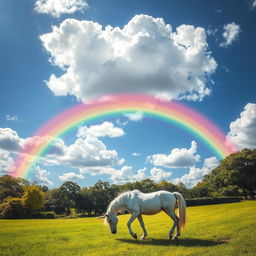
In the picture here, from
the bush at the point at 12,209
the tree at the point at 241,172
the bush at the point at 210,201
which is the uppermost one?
the tree at the point at 241,172

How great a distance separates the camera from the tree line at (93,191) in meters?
62.1

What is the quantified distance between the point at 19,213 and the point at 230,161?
199 ft

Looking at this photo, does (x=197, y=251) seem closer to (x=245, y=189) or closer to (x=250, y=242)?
(x=250, y=242)

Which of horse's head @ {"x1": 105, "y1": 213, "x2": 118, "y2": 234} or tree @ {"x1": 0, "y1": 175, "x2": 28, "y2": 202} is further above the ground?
tree @ {"x1": 0, "y1": 175, "x2": 28, "y2": 202}

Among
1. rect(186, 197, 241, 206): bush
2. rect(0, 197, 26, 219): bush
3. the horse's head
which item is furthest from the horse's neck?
rect(186, 197, 241, 206): bush

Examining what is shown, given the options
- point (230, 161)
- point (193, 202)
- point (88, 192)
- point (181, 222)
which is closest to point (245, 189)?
point (230, 161)

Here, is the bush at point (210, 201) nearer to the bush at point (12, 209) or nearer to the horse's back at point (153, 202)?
the bush at point (12, 209)

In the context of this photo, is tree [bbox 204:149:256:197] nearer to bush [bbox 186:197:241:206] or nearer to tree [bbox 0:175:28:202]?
bush [bbox 186:197:241:206]

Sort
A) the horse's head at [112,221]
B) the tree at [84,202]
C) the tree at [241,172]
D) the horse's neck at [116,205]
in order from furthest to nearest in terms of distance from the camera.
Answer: the tree at [84,202]
the tree at [241,172]
the horse's neck at [116,205]
the horse's head at [112,221]

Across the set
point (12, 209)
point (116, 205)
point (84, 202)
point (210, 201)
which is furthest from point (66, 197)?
point (116, 205)

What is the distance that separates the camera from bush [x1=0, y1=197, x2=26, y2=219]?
177 feet

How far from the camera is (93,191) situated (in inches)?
3597

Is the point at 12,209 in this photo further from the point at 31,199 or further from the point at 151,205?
the point at 151,205

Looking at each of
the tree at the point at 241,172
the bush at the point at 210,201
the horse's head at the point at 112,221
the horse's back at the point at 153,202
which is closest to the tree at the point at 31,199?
the bush at the point at 210,201
